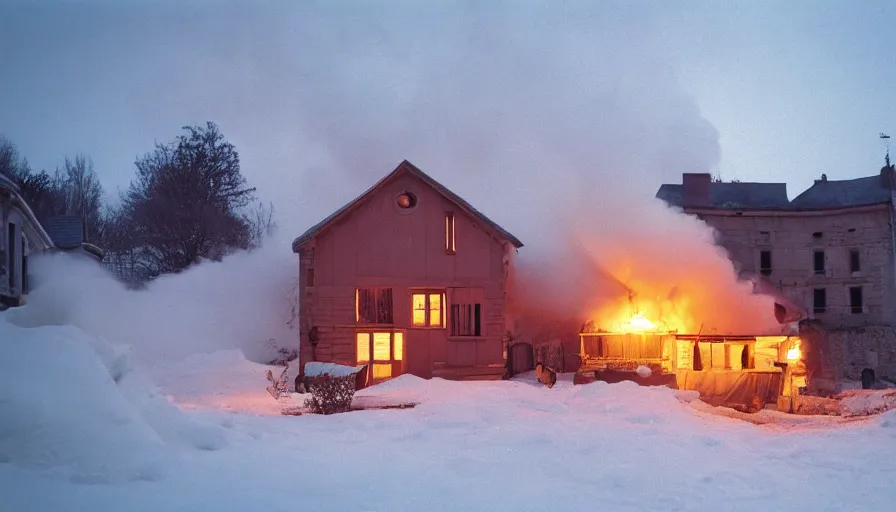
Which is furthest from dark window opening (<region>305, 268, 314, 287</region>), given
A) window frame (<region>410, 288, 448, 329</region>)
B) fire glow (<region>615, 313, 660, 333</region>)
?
fire glow (<region>615, 313, 660, 333</region>)

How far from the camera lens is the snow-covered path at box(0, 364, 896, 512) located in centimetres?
755

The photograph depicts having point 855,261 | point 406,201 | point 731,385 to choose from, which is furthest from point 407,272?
point 855,261

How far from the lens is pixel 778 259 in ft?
152

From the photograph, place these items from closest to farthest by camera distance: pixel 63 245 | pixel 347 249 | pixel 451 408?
pixel 451 408, pixel 347 249, pixel 63 245

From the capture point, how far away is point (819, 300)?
154 ft

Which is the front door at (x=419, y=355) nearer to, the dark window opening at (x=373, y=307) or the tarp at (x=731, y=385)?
the dark window opening at (x=373, y=307)

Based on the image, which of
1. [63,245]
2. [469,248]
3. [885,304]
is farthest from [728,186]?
[63,245]

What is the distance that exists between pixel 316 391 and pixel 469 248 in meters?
12.3

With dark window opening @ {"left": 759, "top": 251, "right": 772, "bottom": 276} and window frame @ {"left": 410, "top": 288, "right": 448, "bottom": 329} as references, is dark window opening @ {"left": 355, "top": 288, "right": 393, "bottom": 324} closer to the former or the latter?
window frame @ {"left": 410, "top": 288, "right": 448, "bottom": 329}

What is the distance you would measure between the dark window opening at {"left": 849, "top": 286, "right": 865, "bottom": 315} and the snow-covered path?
34.9m

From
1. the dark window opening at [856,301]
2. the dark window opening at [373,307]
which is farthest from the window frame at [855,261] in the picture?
the dark window opening at [373,307]

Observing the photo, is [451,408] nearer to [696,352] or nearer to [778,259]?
[696,352]

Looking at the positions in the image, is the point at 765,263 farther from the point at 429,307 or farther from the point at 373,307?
the point at 373,307

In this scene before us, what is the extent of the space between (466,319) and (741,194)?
28.6 meters
